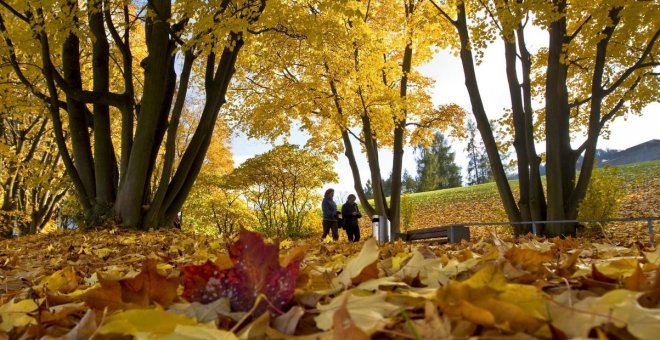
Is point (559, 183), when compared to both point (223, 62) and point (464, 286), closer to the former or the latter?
point (223, 62)

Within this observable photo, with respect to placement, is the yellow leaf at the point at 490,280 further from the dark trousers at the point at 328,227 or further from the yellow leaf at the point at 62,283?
the dark trousers at the point at 328,227

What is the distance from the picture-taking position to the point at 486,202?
2481 cm

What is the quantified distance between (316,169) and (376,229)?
767 centimetres

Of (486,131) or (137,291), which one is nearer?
(137,291)

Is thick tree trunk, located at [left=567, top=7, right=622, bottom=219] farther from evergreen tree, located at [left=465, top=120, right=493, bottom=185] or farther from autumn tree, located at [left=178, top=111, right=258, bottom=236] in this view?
evergreen tree, located at [left=465, top=120, right=493, bottom=185]

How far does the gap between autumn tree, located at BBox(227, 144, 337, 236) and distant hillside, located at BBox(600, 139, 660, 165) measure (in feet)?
162

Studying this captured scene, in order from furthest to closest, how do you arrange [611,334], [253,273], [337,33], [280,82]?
[280,82]
[337,33]
[253,273]
[611,334]

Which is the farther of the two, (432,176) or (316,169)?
(432,176)

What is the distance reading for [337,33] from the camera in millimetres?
9398

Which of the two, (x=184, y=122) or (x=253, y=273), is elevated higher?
(x=184, y=122)

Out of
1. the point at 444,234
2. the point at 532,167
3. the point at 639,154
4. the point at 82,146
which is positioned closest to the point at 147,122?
the point at 82,146

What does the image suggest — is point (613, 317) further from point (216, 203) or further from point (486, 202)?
point (486, 202)

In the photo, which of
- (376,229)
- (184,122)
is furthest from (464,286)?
(184,122)

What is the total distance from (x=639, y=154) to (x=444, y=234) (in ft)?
197
